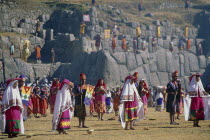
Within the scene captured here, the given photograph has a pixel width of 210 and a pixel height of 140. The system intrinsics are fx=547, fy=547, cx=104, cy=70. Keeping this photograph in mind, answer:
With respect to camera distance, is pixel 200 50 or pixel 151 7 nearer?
pixel 200 50

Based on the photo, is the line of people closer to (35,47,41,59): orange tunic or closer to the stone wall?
the stone wall

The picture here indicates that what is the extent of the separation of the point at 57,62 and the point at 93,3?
66.5ft

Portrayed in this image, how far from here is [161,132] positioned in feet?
52.2

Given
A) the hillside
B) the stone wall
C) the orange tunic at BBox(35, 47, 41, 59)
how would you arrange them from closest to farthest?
1. the stone wall
2. the orange tunic at BBox(35, 47, 41, 59)
3. the hillside

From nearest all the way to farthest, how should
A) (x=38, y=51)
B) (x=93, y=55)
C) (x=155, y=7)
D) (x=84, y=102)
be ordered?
(x=84, y=102), (x=93, y=55), (x=38, y=51), (x=155, y=7)

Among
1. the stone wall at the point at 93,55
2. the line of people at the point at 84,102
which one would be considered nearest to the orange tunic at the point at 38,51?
the stone wall at the point at 93,55

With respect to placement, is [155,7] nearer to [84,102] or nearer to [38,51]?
[38,51]

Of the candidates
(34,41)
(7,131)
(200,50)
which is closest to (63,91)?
(7,131)

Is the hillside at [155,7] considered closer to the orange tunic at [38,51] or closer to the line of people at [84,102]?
the orange tunic at [38,51]

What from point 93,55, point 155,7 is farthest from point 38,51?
point 155,7

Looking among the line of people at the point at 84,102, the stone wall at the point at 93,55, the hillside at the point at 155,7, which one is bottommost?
the line of people at the point at 84,102

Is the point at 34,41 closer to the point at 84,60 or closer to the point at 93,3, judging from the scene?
the point at 84,60

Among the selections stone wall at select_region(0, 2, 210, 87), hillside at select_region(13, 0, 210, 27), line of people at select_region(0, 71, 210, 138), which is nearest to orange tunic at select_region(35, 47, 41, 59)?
stone wall at select_region(0, 2, 210, 87)

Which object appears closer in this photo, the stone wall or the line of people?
the line of people
